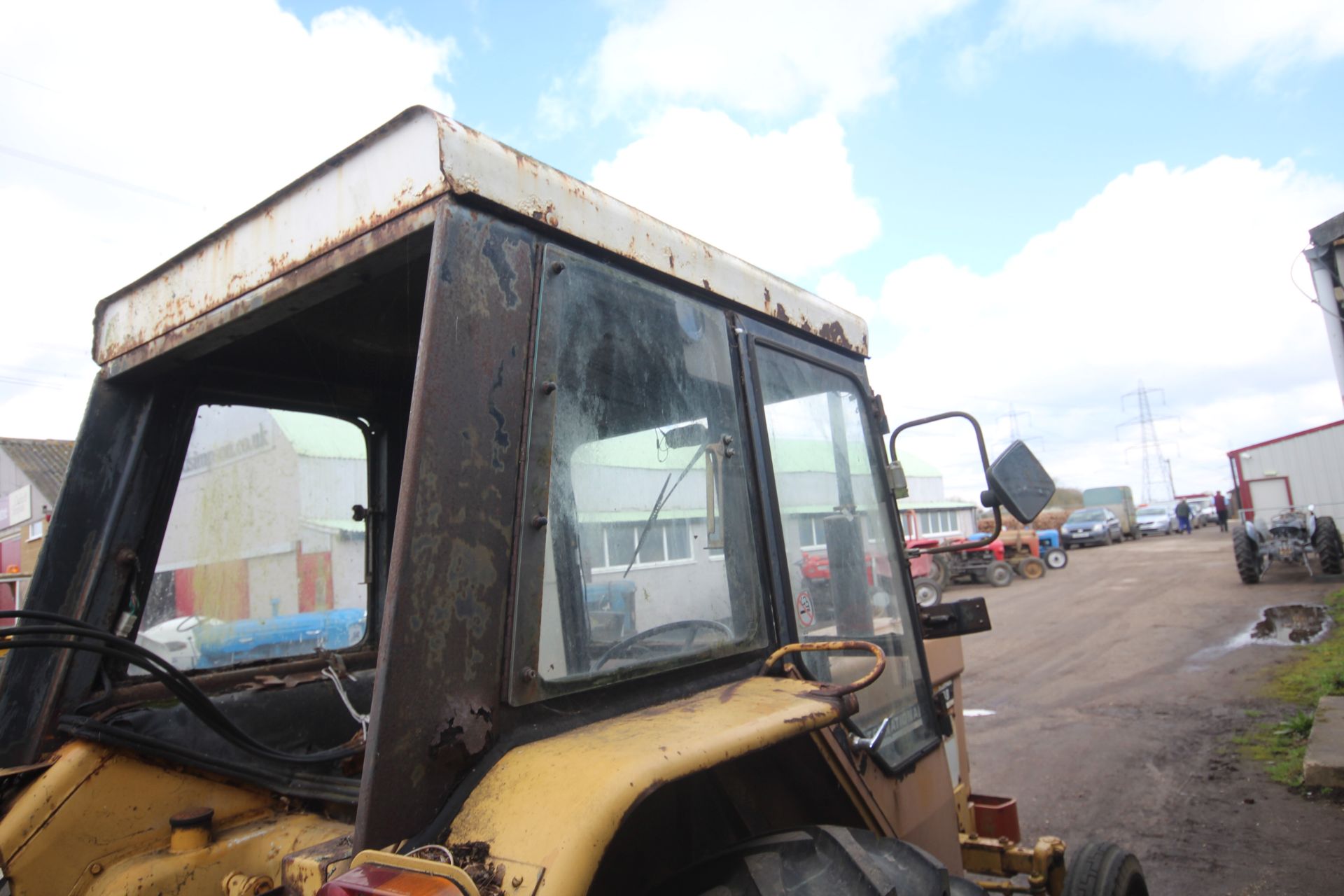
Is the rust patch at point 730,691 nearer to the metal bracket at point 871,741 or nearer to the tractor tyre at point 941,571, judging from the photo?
the metal bracket at point 871,741

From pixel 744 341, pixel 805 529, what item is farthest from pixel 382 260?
pixel 805 529

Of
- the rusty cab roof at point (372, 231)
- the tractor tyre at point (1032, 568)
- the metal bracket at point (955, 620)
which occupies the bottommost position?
the tractor tyre at point (1032, 568)

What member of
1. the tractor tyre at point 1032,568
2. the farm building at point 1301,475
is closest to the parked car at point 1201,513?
the farm building at point 1301,475

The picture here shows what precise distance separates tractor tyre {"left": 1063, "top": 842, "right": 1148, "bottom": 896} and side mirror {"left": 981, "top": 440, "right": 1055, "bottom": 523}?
1.16 m

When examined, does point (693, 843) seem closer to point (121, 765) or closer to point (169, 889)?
point (169, 889)

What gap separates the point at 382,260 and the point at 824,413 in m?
1.33

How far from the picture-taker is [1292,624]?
1128cm

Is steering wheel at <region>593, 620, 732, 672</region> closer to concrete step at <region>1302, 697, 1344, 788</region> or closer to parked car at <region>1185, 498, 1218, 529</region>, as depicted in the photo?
concrete step at <region>1302, 697, 1344, 788</region>

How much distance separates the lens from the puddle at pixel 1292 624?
10352mm

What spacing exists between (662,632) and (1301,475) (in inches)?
995

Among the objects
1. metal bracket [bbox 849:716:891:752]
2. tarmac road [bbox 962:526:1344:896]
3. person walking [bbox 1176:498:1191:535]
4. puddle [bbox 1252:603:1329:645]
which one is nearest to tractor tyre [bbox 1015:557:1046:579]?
tarmac road [bbox 962:526:1344:896]

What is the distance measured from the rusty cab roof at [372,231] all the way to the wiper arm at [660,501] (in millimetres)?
399

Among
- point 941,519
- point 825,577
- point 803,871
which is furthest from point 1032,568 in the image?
point 803,871

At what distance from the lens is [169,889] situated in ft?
5.35
